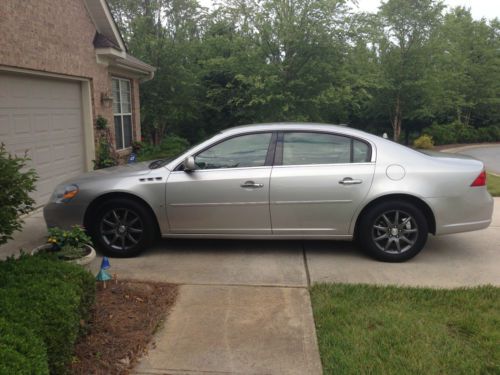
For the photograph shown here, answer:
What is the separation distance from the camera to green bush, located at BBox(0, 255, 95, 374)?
284 centimetres

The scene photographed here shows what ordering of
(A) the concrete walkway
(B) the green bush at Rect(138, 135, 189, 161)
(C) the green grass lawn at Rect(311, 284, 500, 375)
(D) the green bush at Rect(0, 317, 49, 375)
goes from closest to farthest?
(D) the green bush at Rect(0, 317, 49, 375)
(C) the green grass lawn at Rect(311, 284, 500, 375)
(A) the concrete walkway
(B) the green bush at Rect(138, 135, 189, 161)

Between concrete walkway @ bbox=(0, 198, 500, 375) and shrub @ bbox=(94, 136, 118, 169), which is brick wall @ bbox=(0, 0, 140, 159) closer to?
shrub @ bbox=(94, 136, 118, 169)

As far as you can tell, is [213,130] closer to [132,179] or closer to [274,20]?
[274,20]

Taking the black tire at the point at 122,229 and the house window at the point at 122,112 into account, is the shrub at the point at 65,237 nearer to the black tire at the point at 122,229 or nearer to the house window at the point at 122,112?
the black tire at the point at 122,229

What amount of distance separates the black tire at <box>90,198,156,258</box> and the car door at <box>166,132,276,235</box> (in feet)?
1.05

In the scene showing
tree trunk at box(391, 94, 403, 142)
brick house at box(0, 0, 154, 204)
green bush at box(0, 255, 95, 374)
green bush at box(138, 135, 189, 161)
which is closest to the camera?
green bush at box(0, 255, 95, 374)

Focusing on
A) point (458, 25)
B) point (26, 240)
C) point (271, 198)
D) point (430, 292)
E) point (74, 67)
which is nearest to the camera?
point (430, 292)

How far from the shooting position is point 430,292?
14.7ft

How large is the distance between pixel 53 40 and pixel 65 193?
4.01 meters

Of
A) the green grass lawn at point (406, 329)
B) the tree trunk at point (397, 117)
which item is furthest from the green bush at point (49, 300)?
the tree trunk at point (397, 117)

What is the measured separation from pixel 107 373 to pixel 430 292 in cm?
300

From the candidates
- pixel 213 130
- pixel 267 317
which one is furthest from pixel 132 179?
pixel 213 130

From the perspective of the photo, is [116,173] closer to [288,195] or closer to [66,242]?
[66,242]

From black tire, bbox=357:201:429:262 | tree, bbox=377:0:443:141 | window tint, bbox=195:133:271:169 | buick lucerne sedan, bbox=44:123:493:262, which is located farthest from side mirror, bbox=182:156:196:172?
tree, bbox=377:0:443:141
